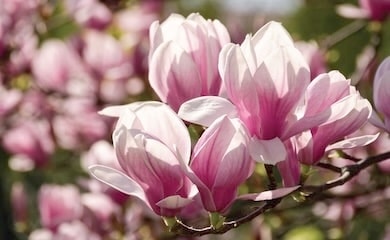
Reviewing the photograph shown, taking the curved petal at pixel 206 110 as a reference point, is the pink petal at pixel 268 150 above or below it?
below

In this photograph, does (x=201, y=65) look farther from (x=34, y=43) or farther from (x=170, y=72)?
(x=34, y=43)

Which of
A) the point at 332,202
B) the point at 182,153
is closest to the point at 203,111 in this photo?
the point at 182,153

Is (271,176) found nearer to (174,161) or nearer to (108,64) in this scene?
(174,161)

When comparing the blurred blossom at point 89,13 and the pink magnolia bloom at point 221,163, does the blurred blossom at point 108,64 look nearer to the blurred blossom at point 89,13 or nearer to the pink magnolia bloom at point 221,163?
→ the blurred blossom at point 89,13

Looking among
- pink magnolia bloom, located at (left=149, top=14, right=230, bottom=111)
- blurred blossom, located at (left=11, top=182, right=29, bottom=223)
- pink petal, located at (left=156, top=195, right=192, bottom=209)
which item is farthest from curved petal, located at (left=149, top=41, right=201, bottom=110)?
blurred blossom, located at (left=11, top=182, right=29, bottom=223)

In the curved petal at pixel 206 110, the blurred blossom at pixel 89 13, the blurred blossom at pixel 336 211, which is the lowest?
the blurred blossom at pixel 336 211

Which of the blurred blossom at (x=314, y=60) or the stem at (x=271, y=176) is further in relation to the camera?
the blurred blossom at (x=314, y=60)

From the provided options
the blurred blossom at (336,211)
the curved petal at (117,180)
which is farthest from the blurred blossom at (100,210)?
the curved petal at (117,180)

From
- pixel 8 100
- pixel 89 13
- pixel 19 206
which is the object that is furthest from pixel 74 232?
pixel 89 13
